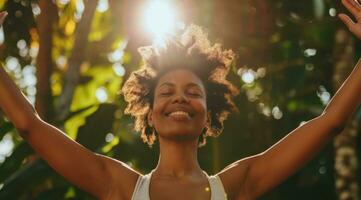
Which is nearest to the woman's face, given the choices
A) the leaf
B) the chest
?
the chest

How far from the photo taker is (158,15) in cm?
591

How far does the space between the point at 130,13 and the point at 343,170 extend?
2094 mm

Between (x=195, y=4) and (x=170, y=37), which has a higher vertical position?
(x=170, y=37)

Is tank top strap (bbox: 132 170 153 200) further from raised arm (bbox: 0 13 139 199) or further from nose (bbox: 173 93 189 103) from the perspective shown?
nose (bbox: 173 93 189 103)

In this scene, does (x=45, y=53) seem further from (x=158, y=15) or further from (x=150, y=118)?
(x=150, y=118)

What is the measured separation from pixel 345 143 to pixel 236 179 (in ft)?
9.40

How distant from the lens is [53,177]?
602 cm

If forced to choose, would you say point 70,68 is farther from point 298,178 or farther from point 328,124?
point 328,124

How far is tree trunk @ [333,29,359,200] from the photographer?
6.09 metres

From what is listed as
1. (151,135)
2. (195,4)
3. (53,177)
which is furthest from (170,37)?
(53,177)

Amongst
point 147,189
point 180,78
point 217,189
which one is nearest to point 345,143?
point 180,78

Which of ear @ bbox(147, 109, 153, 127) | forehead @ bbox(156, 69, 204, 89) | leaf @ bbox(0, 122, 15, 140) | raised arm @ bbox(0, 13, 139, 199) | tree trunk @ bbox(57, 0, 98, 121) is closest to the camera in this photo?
raised arm @ bbox(0, 13, 139, 199)

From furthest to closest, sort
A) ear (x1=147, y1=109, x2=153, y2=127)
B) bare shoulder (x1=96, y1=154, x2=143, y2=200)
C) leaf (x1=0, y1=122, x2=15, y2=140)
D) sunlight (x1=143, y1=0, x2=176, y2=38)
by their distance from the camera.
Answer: sunlight (x1=143, y1=0, x2=176, y2=38) → leaf (x1=0, y1=122, x2=15, y2=140) → ear (x1=147, y1=109, x2=153, y2=127) → bare shoulder (x1=96, y1=154, x2=143, y2=200)

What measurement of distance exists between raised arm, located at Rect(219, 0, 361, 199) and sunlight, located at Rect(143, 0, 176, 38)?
2244 millimetres
